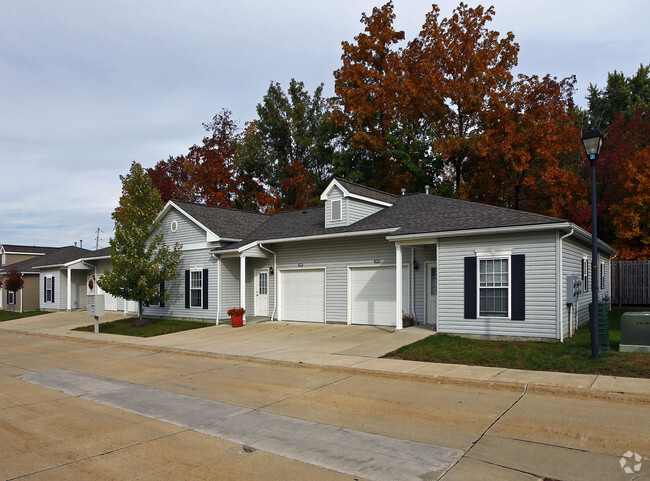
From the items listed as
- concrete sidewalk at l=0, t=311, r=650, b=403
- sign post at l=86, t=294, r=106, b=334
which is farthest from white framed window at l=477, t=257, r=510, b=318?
sign post at l=86, t=294, r=106, b=334

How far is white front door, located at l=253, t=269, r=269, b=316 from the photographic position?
867 inches

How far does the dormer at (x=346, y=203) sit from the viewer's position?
19.6 m

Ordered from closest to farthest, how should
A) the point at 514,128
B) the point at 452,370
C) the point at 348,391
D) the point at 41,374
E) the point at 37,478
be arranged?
the point at 37,478, the point at 348,391, the point at 452,370, the point at 41,374, the point at 514,128

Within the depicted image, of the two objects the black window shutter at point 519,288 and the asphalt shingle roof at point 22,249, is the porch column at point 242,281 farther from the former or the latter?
the asphalt shingle roof at point 22,249

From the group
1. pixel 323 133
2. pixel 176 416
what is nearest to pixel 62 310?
pixel 323 133

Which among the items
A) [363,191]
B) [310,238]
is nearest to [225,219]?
[310,238]

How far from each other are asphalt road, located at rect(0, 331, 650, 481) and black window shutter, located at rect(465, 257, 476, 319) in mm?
5034

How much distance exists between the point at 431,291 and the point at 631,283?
14313mm

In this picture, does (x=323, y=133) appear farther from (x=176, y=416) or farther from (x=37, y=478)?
(x=37, y=478)

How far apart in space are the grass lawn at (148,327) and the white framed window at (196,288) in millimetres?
1036

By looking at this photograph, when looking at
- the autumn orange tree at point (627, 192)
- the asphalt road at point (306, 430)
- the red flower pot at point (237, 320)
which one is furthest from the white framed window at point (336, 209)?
the autumn orange tree at point (627, 192)

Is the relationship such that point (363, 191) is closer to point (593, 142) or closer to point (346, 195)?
point (346, 195)

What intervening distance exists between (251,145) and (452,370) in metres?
32.7

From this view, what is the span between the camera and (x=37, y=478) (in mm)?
5422
